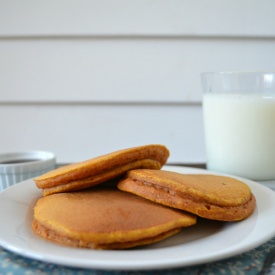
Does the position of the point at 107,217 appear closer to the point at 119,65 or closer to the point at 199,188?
the point at 199,188

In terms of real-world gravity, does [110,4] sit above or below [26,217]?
above

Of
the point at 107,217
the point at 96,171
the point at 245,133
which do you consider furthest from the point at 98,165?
the point at 245,133

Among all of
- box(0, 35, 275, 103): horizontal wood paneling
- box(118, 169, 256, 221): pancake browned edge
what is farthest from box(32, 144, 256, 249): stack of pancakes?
box(0, 35, 275, 103): horizontal wood paneling

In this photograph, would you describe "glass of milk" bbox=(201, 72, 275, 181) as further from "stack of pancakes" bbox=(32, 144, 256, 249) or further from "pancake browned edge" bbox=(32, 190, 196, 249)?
"pancake browned edge" bbox=(32, 190, 196, 249)

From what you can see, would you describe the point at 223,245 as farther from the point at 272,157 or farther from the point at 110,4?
the point at 110,4

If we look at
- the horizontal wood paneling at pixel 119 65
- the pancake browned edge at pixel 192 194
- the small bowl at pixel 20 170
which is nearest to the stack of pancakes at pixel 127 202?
the pancake browned edge at pixel 192 194

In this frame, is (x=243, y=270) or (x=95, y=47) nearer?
(x=243, y=270)

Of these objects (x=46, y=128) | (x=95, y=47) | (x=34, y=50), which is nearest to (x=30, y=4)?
(x=34, y=50)
